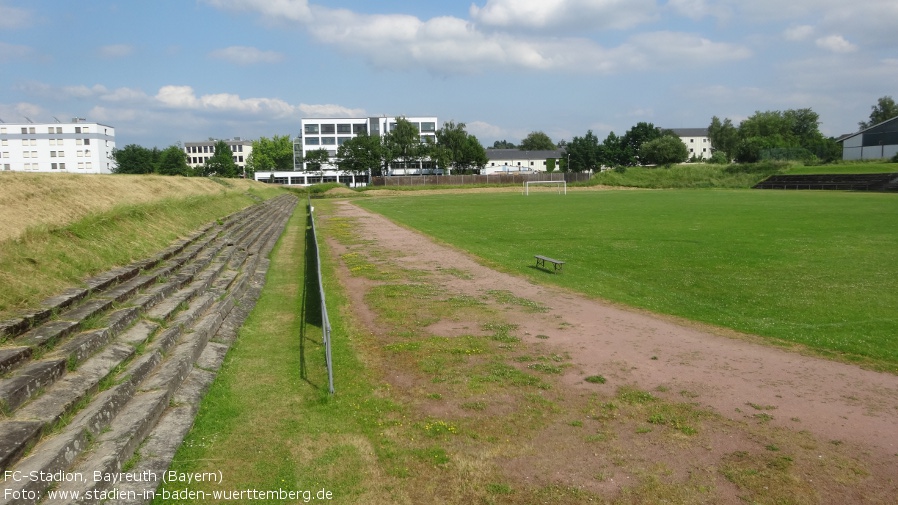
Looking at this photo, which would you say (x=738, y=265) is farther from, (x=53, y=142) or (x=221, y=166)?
(x=221, y=166)

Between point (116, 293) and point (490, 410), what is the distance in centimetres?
712

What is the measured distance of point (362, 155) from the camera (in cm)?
10681

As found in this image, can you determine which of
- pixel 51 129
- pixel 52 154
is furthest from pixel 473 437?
pixel 51 129

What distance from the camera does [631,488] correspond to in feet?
18.4

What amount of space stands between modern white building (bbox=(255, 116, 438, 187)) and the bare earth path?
111 m

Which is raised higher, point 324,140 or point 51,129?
point 324,140

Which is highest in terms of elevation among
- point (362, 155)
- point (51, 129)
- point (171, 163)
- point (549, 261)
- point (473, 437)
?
point (51, 129)

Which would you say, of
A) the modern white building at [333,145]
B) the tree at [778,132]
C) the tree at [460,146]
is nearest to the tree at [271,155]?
the modern white building at [333,145]

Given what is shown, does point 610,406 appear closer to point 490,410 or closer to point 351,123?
point 490,410

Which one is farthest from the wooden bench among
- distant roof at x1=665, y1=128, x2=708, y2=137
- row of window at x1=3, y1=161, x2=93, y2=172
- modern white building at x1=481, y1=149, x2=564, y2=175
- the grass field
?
distant roof at x1=665, y1=128, x2=708, y2=137

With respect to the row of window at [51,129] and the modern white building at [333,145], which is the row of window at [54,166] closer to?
the row of window at [51,129]

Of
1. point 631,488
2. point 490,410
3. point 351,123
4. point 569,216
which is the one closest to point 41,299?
point 490,410

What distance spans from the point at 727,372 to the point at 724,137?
152 metres

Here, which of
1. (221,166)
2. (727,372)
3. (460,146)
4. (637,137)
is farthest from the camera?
(637,137)
